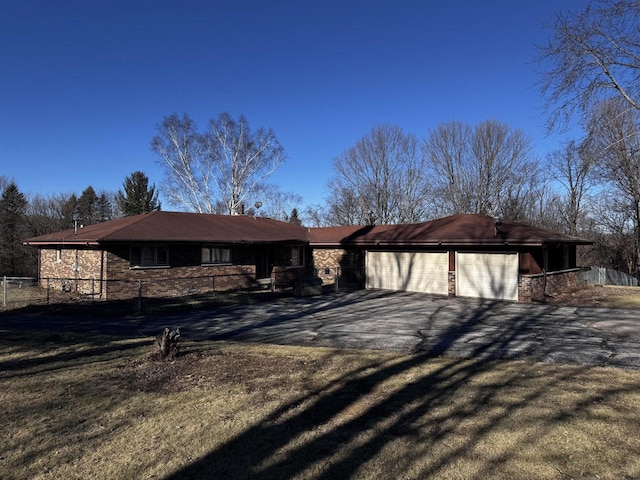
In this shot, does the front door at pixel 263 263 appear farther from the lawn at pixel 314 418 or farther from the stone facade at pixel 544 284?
the lawn at pixel 314 418

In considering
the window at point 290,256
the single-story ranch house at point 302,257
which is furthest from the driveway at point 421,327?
the window at point 290,256

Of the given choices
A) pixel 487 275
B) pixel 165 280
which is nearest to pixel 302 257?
pixel 165 280

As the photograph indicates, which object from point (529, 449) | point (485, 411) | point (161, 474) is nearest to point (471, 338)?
point (485, 411)

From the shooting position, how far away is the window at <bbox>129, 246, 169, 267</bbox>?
17.5 m

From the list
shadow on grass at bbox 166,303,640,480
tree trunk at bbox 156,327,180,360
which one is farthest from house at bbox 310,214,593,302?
tree trunk at bbox 156,327,180,360

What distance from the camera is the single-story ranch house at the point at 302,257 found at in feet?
55.2

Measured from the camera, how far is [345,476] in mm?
3482

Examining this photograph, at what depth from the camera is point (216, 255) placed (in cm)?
2044

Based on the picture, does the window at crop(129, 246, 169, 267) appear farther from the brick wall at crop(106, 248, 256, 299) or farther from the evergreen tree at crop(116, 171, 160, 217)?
the evergreen tree at crop(116, 171, 160, 217)

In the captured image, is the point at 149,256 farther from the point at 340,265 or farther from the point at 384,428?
the point at 384,428

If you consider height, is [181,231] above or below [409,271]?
above

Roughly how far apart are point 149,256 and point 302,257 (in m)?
9.36

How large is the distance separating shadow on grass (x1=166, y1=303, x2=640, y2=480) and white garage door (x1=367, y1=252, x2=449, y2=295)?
1245cm

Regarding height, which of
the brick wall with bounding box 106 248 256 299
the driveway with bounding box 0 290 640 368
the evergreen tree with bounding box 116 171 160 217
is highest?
the evergreen tree with bounding box 116 171 160 217
